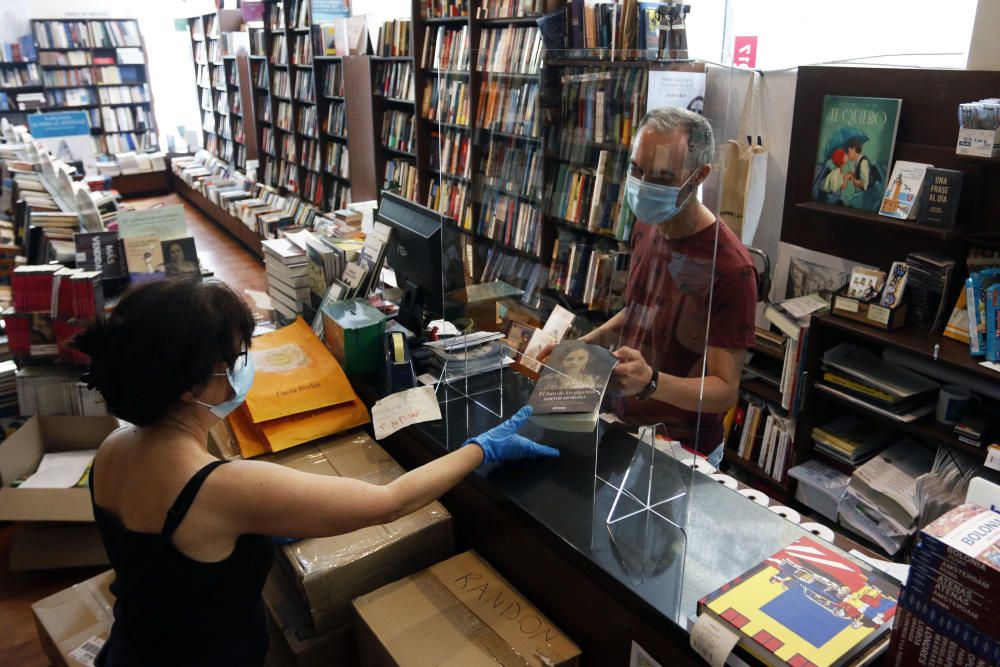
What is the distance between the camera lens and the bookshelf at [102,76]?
389 inches

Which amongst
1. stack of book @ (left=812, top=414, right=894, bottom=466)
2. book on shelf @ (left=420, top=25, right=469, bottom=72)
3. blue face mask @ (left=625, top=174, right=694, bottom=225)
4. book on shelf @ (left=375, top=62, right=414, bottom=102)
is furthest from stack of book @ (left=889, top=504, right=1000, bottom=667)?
book on shelf @ (left=375, top=62, right=414, bottom=102)

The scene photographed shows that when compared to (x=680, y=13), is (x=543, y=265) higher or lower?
lower

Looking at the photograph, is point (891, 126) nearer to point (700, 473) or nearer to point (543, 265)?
point (543, 265)

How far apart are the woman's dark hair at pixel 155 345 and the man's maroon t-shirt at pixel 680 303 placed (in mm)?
789

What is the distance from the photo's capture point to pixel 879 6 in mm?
2986

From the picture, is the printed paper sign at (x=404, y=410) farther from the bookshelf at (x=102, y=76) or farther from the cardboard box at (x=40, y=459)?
the bookshelf at (x=102, y=76)

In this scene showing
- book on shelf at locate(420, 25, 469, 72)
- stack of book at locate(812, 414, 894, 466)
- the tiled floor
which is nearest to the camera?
the tiled floor

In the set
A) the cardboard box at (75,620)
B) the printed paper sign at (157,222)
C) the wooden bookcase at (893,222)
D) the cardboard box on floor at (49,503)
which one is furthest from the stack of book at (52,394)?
the wooden bookcase at (893,222)

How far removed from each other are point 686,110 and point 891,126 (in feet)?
5.74

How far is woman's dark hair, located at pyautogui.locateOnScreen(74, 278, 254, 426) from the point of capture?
1.19 metres

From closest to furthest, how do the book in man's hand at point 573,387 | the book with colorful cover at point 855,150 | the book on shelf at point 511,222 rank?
the book in man's hand at point 573,387, the book on shelf at point 511,222, the book with colorful cover at point 855,150

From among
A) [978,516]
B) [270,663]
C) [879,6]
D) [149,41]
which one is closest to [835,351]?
[879,6]

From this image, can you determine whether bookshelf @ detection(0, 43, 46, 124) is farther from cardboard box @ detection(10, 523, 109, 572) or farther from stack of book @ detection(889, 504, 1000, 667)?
stack of book @ detection(889, 504, 1000, 667)

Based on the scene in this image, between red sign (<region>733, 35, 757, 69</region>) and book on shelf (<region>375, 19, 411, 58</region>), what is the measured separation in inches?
108
